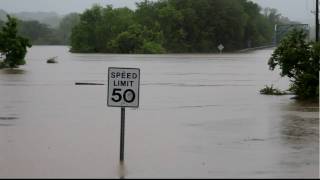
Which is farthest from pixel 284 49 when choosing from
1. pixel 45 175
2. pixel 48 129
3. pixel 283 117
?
pixel 45 175

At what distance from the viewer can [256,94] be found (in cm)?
2603

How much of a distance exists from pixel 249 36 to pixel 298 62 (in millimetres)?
131453

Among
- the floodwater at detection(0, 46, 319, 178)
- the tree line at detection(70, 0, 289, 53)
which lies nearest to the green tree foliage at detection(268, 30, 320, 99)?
the floodwater at detection(0, 46, 319, 178)

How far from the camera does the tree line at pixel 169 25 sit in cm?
12825

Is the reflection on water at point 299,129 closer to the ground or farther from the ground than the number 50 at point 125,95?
closer to the ground

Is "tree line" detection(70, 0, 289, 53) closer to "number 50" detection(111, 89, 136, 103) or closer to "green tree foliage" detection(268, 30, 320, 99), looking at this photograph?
"green tree foliage" detection(268, 30, 320, 99)

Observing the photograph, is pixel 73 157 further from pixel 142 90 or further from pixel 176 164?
pixel 142 90

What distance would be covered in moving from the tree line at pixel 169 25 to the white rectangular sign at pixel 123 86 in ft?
360

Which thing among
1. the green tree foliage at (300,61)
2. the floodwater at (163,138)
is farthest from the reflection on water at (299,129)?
the green tree foliage at (300,61)

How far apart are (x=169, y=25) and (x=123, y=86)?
123 metres

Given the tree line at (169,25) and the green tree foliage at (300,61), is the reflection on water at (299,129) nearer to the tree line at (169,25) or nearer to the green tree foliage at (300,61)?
the green tree foliage at (300,61)

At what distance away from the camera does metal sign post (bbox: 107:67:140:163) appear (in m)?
9.98

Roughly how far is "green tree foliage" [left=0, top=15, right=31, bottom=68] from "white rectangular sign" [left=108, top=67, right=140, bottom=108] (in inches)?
1413

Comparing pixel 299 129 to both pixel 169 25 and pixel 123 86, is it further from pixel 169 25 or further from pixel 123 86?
pixel 169 25
